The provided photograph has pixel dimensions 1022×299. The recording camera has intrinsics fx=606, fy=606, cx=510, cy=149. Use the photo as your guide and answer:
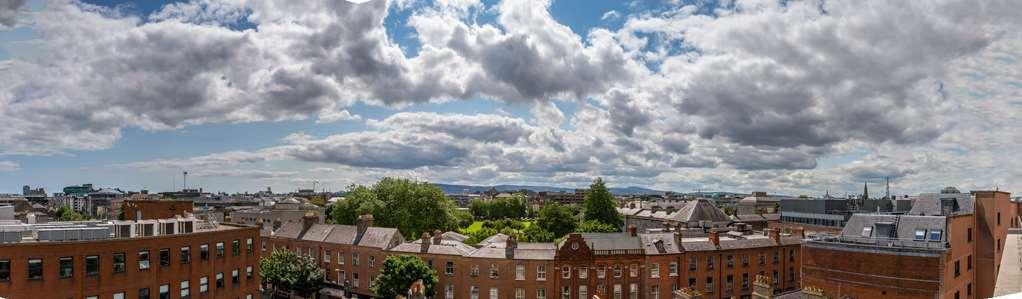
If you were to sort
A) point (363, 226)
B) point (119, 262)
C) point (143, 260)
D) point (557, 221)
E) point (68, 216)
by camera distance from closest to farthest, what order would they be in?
point (119, 262), point (143, 260), point (363, 226), point (557, 221), point (68, 216)

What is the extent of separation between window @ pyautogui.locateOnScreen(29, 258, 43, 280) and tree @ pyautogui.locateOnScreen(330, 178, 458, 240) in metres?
31.3

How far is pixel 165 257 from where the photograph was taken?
24.4m

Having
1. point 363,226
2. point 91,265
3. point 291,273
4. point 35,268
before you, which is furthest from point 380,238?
point 35,268

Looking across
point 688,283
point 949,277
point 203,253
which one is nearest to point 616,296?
point 688,283

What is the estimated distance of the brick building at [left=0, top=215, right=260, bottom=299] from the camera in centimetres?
2041

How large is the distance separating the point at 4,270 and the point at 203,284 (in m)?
7.48

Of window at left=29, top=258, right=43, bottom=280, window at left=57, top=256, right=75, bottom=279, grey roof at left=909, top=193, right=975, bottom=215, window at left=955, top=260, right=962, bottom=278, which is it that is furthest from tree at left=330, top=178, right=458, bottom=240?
window at left=955, top=260, right=962, bottom=278

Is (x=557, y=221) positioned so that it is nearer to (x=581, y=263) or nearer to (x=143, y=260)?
(x=581, y=263)

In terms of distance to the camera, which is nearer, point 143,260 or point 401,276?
point 143,260

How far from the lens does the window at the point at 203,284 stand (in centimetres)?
2617

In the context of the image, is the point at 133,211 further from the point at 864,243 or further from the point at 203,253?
the point at 864,243

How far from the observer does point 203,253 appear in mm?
26266

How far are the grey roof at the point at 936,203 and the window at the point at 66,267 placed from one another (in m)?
31.8

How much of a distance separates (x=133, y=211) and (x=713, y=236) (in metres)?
32.1
